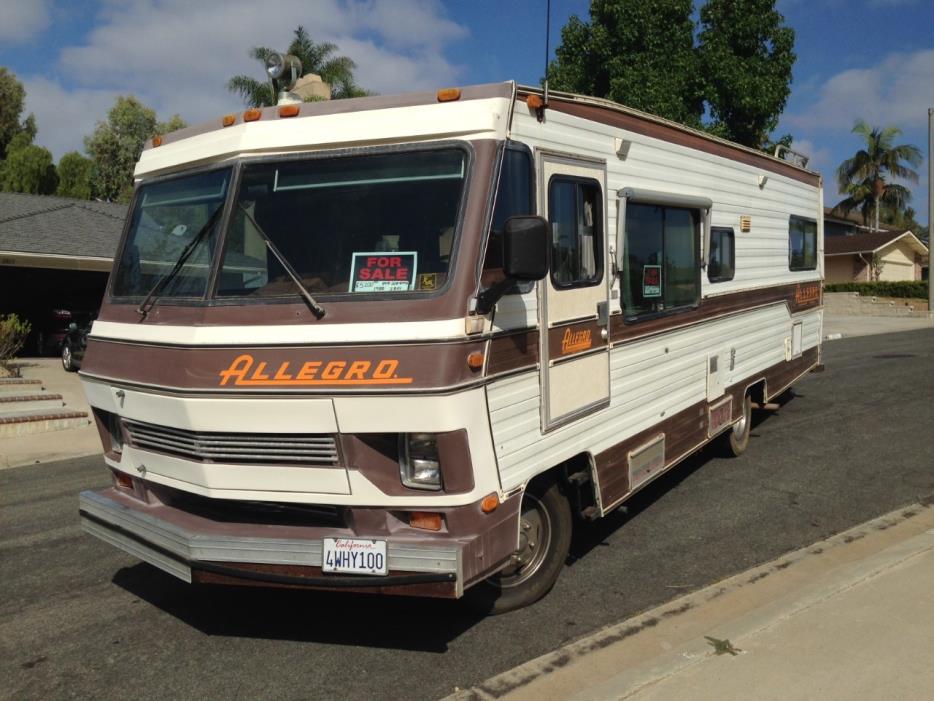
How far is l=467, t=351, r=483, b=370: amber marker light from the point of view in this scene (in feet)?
13.1

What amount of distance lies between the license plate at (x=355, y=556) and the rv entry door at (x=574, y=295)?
48.6 inches

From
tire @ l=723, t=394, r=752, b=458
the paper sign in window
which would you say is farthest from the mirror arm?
tire @ l=723, t=394, r=752, b=458

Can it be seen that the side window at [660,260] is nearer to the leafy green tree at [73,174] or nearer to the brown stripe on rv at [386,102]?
the brown stripe on rv at [386,102]

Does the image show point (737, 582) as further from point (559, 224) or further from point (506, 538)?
point (559, 224)

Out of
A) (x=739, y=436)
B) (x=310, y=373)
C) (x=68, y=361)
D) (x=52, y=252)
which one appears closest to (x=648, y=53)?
(x=739, y=436)

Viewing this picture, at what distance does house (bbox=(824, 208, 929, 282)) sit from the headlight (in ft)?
140

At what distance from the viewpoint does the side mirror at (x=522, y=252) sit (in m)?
4.02

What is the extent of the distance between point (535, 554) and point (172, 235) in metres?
2.76

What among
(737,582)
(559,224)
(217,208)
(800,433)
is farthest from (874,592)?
(800,433)

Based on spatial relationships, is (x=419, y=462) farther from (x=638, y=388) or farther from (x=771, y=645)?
(x=638, y=388)

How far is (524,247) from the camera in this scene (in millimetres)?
4020

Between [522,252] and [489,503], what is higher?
[522,252]

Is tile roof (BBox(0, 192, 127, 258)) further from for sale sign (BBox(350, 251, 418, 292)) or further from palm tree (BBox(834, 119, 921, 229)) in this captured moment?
palm tree (BBox(834, 119, 921, 229))

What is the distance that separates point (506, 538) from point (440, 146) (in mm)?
1987
